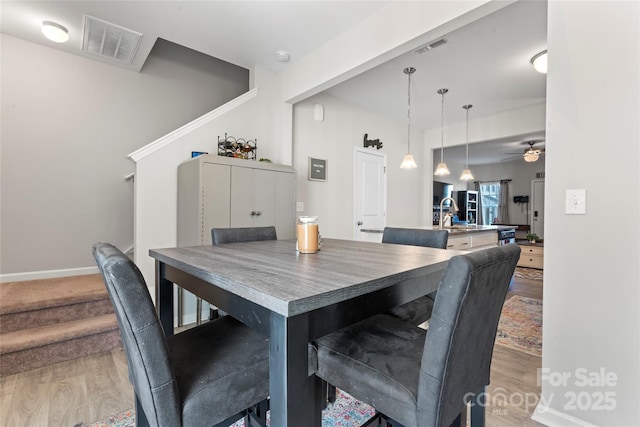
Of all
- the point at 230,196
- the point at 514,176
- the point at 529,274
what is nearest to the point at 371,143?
the point at 230,196

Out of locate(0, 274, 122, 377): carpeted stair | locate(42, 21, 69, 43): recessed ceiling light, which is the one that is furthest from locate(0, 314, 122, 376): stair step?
locate(42, 21, 69, 43): recessed ceiling light

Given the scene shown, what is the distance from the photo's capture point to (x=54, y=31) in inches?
104

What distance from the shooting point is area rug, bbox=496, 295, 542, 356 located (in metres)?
2.48

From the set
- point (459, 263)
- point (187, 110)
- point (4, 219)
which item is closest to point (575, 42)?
point (459, 263)

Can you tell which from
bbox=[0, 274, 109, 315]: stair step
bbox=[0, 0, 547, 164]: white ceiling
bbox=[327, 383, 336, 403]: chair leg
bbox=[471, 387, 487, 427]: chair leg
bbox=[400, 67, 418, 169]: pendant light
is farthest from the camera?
bbox=[400, 67, 418, 169]: pendant light

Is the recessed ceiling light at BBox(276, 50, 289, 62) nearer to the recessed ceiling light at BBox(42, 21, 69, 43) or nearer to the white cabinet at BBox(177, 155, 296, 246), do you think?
the white cabinet at BBox(177, 155, 296, 246)

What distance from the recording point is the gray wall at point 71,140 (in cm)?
296

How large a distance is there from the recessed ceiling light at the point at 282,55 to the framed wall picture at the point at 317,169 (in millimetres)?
1216

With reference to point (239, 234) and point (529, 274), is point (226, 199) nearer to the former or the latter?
point (239, 234)

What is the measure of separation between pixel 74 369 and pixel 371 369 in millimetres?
2349

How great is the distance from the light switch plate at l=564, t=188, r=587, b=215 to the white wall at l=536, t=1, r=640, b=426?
20 millimetres

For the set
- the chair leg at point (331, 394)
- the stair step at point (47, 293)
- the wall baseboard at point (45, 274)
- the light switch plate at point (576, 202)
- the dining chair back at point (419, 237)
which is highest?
the light switch plate at point (576, 202)

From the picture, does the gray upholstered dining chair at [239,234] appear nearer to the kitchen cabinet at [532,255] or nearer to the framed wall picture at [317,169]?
the framed wall picture at [317,169]

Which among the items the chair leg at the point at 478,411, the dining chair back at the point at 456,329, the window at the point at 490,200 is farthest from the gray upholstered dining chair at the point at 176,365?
the window at the point at 490,200
